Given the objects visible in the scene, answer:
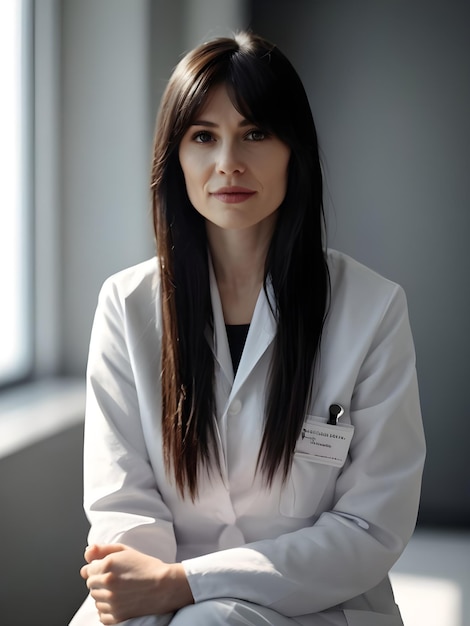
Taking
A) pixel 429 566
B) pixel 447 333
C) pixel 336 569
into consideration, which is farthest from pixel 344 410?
pixel 447 333

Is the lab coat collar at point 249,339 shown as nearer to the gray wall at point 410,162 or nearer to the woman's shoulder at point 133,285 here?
the woman's shoulder at point 133,285

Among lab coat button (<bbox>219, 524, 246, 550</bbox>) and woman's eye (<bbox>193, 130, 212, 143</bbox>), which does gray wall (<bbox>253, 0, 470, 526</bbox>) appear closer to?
woman's eye (<bbox>193, 130, 212, 143</bbox>)

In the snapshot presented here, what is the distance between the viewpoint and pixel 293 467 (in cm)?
144

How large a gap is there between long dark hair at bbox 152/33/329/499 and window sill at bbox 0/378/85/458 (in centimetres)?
46

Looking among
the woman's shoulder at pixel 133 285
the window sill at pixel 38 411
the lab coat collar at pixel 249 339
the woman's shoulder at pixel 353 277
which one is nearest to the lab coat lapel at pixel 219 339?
the lab coat collar at pixel 249 339

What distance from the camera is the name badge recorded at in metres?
1.42

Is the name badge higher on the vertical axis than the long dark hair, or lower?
lower

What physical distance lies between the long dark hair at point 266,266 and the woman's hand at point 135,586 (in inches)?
7.3

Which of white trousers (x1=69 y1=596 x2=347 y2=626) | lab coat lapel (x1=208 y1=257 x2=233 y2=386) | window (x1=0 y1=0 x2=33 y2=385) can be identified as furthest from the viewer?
window (x1=0 y1=0 x2=33 y2=385)

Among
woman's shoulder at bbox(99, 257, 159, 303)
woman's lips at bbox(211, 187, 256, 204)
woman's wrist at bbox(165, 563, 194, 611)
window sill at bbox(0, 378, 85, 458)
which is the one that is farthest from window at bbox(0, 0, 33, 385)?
woman's wrist at bbox(165, 563, 194, 611)

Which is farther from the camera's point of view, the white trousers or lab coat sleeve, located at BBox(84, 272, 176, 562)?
lab coat sleeve, located at BBox(84, 272, 176, 562)

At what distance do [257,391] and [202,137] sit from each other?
0.48m

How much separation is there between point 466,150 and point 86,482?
1.59 meters

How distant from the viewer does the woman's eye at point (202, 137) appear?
4.80 ft
